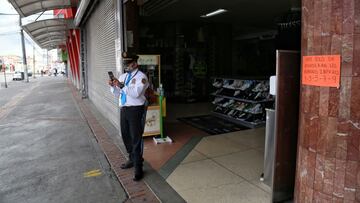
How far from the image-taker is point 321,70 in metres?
2.03

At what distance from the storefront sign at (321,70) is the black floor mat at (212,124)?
364 centimetres

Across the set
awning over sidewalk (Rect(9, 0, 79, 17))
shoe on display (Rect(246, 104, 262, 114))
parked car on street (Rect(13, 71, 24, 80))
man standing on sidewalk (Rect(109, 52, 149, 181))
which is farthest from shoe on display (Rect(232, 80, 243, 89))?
parked car on street (Rect(13, 71, 24, 80))

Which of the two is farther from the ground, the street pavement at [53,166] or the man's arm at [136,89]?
the man's arm at [136,89]

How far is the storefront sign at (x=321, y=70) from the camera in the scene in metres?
1.93


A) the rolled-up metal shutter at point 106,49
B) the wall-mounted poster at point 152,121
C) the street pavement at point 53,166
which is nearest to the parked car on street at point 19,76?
the rolled-up metal shutter at point 106,49

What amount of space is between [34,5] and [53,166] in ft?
21.5

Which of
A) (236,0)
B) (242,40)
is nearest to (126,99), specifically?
(236,0)

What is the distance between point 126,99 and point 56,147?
93.4 inches

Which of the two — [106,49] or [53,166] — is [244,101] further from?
[53,166]

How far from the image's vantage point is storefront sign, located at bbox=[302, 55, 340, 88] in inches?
76.2

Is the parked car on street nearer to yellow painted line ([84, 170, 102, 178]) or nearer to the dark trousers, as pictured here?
yellow painted line ([84, 170, 102, 178])

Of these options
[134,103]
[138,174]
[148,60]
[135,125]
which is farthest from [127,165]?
[148,60]

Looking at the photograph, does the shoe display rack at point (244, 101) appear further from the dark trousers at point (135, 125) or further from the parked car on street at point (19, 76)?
the parked car on street at point (19, 76)

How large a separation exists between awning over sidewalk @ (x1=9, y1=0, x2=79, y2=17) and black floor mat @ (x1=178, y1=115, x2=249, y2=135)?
18.2 feet
